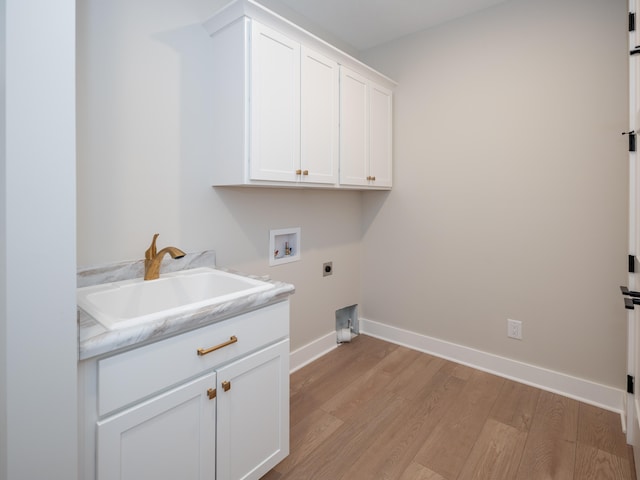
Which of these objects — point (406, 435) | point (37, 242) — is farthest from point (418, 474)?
point (37, 242)

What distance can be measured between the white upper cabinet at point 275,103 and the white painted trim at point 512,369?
4.52ft

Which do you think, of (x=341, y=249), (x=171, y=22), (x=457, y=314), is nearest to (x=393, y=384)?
(x=457, y=314)

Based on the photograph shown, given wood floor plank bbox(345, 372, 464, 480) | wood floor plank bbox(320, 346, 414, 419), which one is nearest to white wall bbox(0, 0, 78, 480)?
wood floor plank bbox(345, 372, 464, 480)

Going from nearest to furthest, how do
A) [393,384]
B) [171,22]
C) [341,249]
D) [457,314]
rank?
1. [171,22]
2. [393,384]
3. [457,314]
4. [341,249]

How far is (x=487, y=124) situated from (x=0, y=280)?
8.23 feet

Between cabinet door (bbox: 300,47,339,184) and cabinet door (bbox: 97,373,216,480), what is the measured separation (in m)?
1.21

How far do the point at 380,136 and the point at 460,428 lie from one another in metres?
1.92

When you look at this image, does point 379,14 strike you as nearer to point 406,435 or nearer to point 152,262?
point 152,262

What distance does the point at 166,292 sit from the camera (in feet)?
5.02

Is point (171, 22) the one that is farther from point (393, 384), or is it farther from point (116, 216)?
point (393, 384)

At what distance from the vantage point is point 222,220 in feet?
6.21

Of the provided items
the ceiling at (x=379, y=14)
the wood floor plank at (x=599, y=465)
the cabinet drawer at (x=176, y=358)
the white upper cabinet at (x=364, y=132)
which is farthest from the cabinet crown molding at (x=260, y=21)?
the wood floor plank at (x=599, y=465)

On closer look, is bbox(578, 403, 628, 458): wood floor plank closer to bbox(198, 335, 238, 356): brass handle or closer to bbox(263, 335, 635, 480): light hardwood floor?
bbox(263, 335, 635, 480): light hardwood floor

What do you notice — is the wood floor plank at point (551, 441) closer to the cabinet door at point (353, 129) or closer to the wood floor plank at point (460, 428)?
the wood floor plank at point (460, 428)
